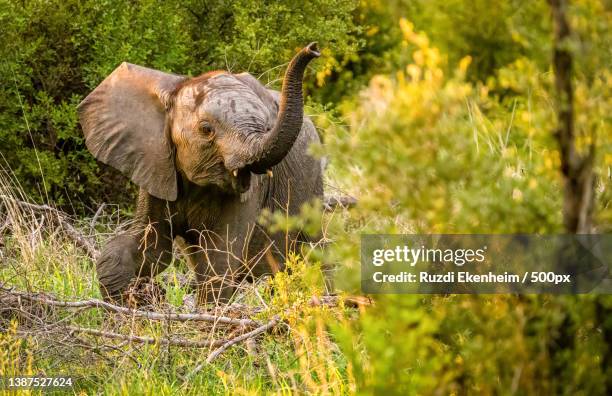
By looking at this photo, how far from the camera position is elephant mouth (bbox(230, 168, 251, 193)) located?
7254mm

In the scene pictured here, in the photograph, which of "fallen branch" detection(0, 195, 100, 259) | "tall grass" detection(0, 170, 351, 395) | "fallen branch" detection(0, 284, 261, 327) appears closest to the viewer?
"tall grass" detection(0, 170, 351, 395)

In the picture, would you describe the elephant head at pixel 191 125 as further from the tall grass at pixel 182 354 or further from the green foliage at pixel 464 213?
the green foliage at pixel 464 213

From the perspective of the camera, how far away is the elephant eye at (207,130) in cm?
729

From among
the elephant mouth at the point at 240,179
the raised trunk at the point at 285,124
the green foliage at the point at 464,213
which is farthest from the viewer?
the elephant mouth at the point at 240,179

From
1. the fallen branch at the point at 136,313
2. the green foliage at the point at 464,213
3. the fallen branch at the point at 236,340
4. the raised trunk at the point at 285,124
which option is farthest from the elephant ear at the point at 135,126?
the green foliage at the point at 464,213

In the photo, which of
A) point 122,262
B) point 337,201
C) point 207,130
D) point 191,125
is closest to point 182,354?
point 122,262

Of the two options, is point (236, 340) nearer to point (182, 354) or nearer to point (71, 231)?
point (182, 354)

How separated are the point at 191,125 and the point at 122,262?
868 mm

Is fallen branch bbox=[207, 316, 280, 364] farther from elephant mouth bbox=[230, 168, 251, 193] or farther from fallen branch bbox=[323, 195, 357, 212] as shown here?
fallen branch bbox=[323, 195, 357, 212]

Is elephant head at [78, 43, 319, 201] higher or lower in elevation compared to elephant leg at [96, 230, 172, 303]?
higher

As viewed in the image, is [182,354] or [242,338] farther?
[182,354]

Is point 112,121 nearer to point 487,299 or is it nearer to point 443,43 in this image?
point 487,299

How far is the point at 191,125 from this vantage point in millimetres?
7445

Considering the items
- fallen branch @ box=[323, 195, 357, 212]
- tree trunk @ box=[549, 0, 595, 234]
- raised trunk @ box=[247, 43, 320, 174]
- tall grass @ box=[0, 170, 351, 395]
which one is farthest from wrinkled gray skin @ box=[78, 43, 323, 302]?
tree trunk @ box=[549, 0, 595, 234]
